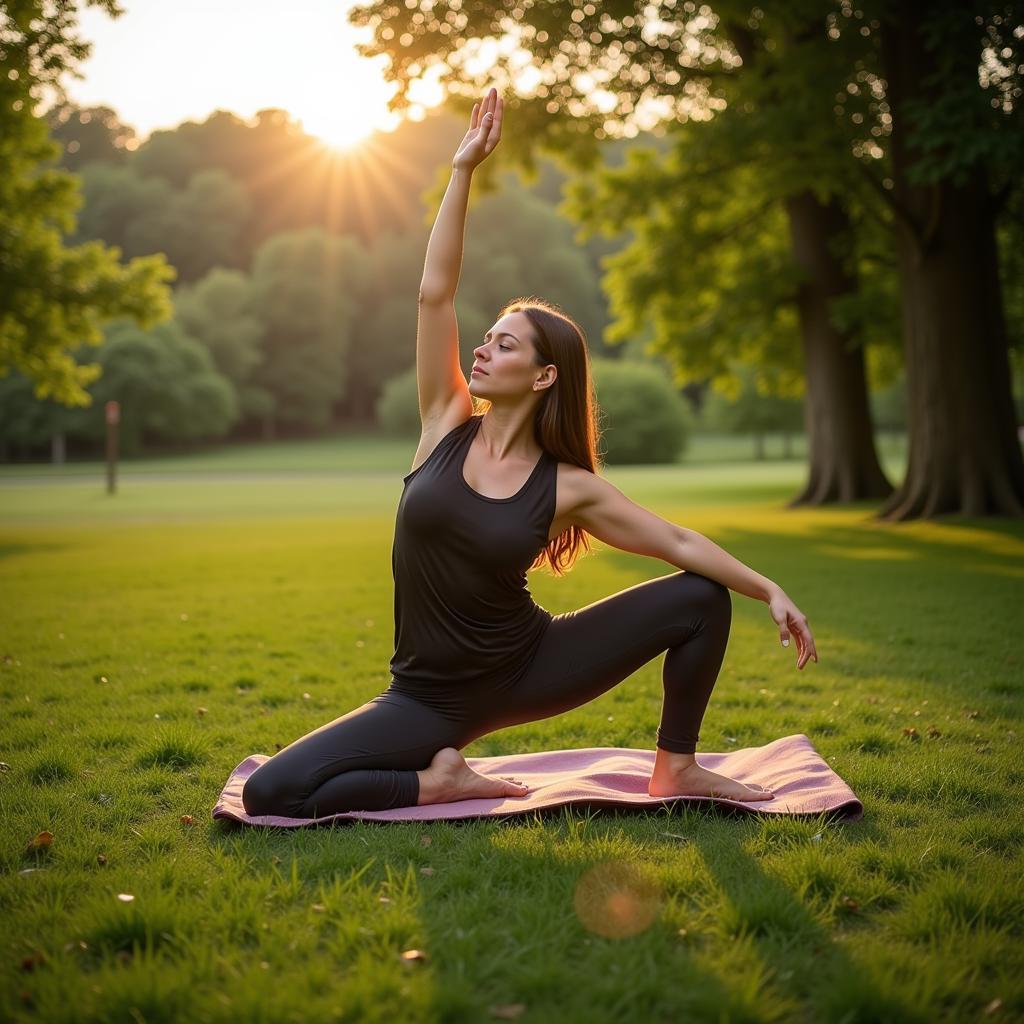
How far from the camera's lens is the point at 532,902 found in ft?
9.95

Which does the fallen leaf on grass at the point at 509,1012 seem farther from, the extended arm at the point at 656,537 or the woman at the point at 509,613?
the extended arm at the point at 656,537

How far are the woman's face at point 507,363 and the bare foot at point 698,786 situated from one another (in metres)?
1.65

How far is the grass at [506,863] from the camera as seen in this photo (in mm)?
2551

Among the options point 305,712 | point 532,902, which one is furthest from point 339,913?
point 305,712

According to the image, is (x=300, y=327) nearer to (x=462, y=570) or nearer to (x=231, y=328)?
(x=231, y=328)

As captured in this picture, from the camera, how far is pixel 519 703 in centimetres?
409

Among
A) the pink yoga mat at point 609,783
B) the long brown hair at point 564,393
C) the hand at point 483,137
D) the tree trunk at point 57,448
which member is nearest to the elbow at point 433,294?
the long brown hair at point 564,393

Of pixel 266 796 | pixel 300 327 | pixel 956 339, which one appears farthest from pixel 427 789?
pixel 300 327

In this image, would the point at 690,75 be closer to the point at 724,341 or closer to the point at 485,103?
the point at 724,341

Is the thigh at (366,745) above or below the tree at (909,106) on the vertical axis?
below

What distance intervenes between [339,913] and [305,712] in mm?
2795

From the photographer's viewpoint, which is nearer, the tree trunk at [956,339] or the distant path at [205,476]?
the tree trunk at [956,339]

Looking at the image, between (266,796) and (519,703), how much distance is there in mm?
1039

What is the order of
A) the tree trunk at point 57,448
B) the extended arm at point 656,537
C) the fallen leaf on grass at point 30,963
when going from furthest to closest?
the tree trunk at point 57,448, the extended arm at point 656,537, the fallen leaf on grass at point 30,963
